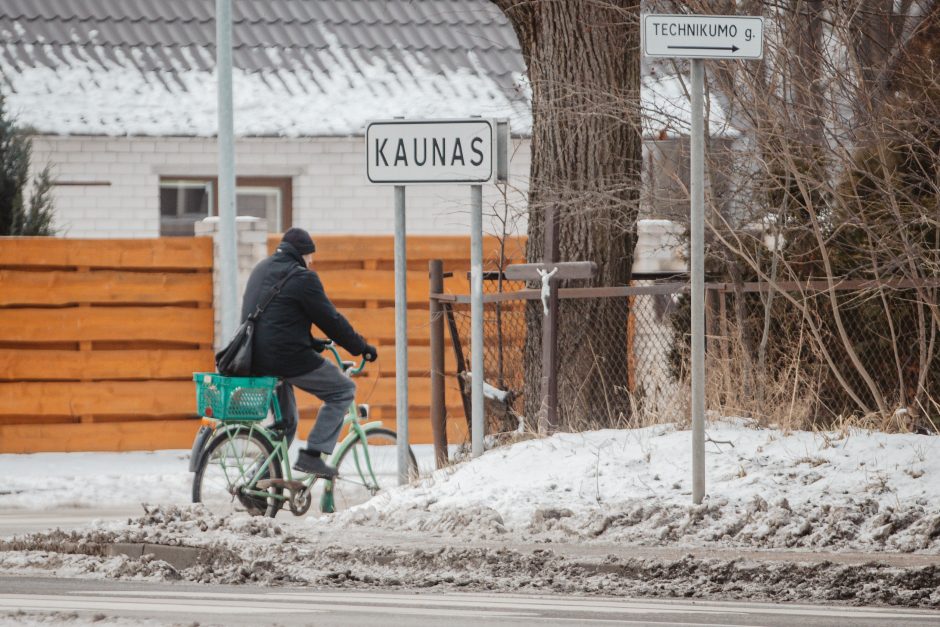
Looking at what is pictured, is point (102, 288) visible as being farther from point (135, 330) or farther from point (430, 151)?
point (430, 151)

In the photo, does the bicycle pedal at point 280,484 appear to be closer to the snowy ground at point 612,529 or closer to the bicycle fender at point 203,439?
the bicycle fender at point 203,439

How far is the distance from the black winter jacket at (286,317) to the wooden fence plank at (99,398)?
4.16 metres

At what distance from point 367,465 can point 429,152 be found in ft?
7.29

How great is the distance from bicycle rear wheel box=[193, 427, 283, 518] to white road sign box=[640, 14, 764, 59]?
369 centimetres

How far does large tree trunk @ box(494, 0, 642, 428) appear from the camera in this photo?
35.9ft

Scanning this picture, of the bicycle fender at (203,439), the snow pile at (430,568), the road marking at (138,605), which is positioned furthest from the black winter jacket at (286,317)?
the road marking at (138,605)

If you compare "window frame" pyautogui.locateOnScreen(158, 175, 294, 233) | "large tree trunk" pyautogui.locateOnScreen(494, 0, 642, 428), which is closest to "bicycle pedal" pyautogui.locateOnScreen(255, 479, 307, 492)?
"large tree trunk" pyautogui.locateOnScreen(494, 0, 642, 428)

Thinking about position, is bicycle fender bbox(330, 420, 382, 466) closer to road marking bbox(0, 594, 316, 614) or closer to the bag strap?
the bag strap

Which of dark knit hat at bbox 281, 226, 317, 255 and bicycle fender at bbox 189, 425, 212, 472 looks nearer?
bicycle fender at bbox 189, 425, 212, 472

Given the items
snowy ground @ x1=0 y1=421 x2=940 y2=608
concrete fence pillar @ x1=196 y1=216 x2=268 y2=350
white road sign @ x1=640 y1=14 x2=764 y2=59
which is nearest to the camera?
snowy ground @ x1=0 y1=421 x2=940 y2=608

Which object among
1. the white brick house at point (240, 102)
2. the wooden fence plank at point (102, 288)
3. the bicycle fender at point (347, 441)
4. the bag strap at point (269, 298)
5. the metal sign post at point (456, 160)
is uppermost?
the white brick house at point (240, 102)

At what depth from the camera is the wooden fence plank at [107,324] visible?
13906 millimetres

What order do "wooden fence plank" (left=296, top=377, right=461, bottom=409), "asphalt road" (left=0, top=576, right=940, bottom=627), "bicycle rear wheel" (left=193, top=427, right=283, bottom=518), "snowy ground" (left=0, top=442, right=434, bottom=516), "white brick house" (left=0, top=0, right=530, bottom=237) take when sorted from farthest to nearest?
"white brick house" (left=0, top=0, right=530, bottom=237)
"wooden fence plank" (left=296, top=377, right=461, bottom=409)
"snowy ground" (left=0, top=442, right=434, bottom=516)
"bicycle rear wheel" (left=193, top=427, right=283, bottom=518)
"asphalt road" (left=0, top=576, right=940, bottom=627)

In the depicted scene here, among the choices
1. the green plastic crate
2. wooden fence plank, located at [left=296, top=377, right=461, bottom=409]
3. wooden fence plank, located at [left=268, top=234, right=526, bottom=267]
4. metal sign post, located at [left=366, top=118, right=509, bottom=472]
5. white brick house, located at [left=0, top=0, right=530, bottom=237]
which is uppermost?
white brick house, located at [left=0, top=0, right=530, bottom=237]
